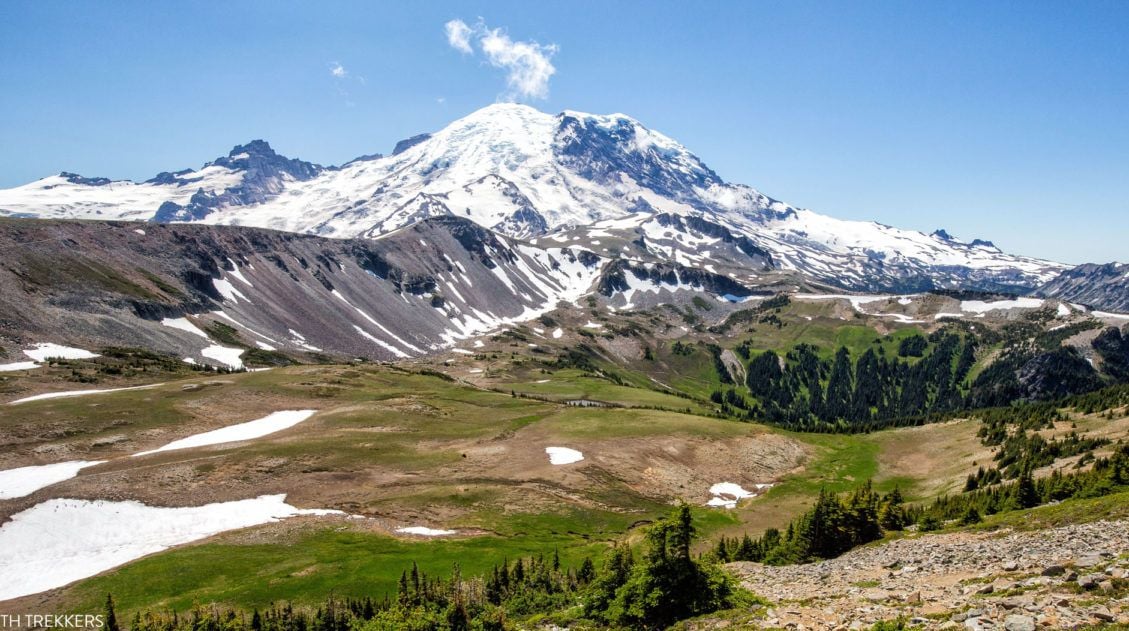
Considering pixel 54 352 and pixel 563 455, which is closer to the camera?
pixel 563 455

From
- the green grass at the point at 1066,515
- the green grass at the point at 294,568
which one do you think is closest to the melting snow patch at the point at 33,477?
the green grass at the point at 294,568

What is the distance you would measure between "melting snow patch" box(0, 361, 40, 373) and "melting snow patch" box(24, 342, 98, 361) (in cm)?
433

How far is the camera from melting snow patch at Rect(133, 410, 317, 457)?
92.4m

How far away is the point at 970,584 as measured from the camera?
26797 mm

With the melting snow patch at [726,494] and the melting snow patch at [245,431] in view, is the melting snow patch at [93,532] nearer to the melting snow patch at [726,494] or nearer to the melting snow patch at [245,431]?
the melting snow patch at [245,431]

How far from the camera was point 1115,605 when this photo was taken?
19.3 metres

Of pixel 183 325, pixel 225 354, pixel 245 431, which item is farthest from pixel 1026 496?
pixel 183 325

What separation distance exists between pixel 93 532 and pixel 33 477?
17152mm

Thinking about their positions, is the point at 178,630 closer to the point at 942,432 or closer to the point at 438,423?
the point at 438,423

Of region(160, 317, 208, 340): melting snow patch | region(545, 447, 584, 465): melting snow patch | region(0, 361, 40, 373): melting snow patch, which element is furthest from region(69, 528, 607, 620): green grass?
region(160, 317, 208, 340): melting snow patch

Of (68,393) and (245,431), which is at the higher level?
(68,393)

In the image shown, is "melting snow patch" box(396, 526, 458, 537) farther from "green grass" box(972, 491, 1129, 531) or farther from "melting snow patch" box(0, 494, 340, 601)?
"green grass" box(972, 491, 1129, 531)

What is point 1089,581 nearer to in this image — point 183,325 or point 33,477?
point 33,477

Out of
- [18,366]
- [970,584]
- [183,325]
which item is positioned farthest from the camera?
[183,325]
